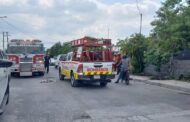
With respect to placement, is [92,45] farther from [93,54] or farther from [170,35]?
[170,35]

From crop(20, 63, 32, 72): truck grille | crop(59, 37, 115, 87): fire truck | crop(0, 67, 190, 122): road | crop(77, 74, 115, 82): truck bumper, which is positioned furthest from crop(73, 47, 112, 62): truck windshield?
crop(20, 63, 32, 72): truck grille

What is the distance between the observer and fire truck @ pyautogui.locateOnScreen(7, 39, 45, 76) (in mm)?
24219

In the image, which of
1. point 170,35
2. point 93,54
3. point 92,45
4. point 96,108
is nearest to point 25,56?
point 93,54

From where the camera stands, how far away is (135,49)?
26234 mm

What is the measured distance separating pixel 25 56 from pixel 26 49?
0.84m

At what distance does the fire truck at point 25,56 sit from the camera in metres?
24.2

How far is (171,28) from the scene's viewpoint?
18656 mm

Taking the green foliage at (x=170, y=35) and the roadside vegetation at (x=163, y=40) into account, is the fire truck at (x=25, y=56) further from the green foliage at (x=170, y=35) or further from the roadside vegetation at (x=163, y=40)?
the green foliage at (x=170, y=35)

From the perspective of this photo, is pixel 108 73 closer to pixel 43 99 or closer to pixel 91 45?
pixel 91 45

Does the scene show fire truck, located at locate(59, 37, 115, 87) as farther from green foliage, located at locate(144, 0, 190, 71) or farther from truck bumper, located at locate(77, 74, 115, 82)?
green foliage, located at locate(144, 0, 190, 71)

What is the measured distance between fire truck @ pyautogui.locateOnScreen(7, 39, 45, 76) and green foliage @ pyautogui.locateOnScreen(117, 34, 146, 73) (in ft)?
21.6

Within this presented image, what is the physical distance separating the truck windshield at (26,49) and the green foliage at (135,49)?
655 cm

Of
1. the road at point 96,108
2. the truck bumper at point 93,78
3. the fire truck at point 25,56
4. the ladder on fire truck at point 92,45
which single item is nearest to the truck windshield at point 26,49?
the fire truck at point 25,56

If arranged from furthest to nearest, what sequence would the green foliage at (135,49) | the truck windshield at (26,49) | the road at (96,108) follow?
the green foliage at (135,49) < the truck windshield at (26,49) < the road at (96,108)
